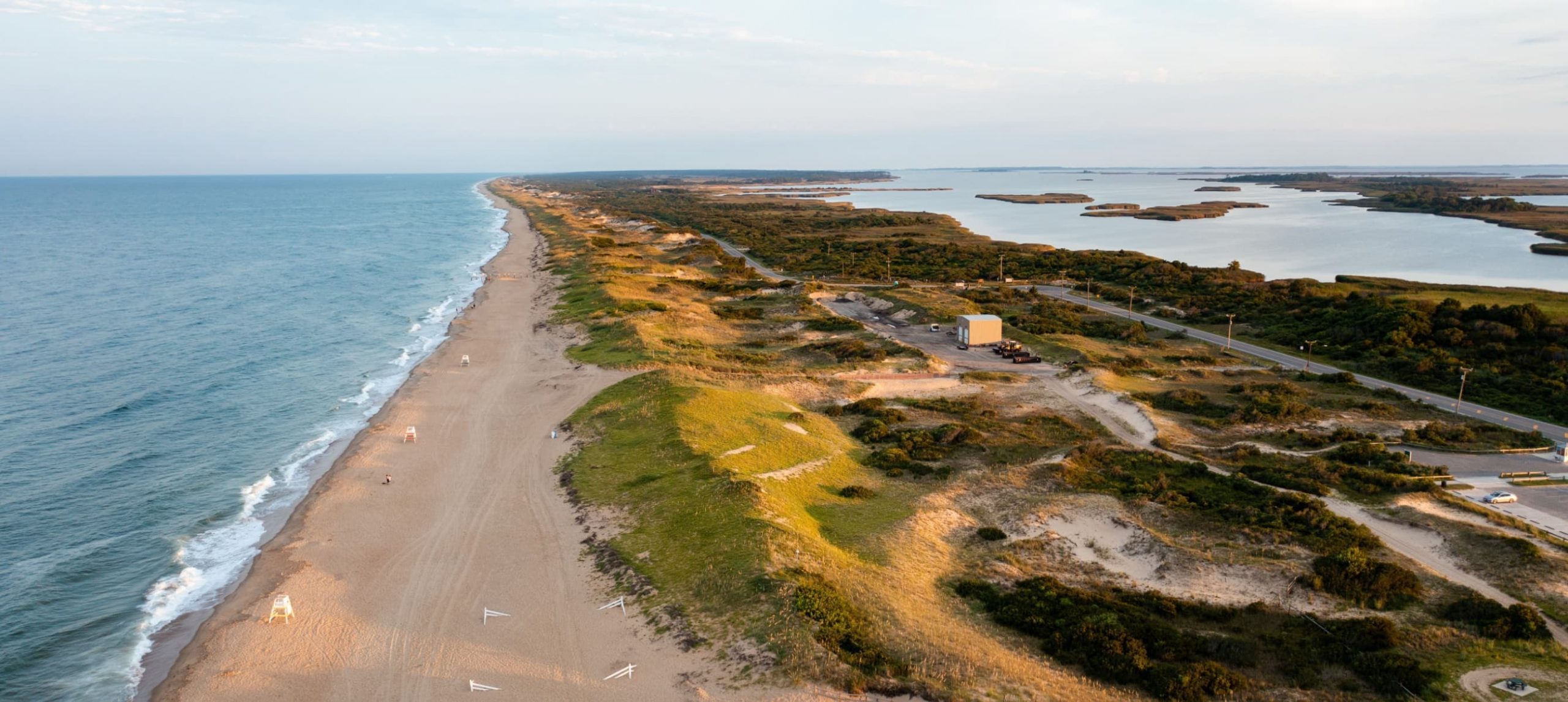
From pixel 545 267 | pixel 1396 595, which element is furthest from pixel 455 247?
pixel 1396 595

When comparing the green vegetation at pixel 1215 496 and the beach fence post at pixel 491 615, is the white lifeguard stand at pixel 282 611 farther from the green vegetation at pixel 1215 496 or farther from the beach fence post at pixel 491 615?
the green vegetation at pixel 1215 496

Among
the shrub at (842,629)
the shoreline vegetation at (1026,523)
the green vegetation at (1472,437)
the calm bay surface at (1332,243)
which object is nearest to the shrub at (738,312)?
the shoreline vegetation at (1026,523)

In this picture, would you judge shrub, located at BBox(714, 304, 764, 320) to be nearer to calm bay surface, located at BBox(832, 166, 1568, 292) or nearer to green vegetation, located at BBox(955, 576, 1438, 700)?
green vegetation, located at BBox(955, 576, 1438, 700)

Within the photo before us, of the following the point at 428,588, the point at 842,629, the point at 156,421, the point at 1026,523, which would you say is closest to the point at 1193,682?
the point at 842,629

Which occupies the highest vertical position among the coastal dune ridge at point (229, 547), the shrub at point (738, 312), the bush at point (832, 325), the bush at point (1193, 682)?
the bush at point (832, 325)

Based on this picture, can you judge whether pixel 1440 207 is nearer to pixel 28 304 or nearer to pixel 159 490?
pixel 159 490

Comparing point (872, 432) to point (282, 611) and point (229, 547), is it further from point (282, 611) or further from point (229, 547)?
point (229, 547)
